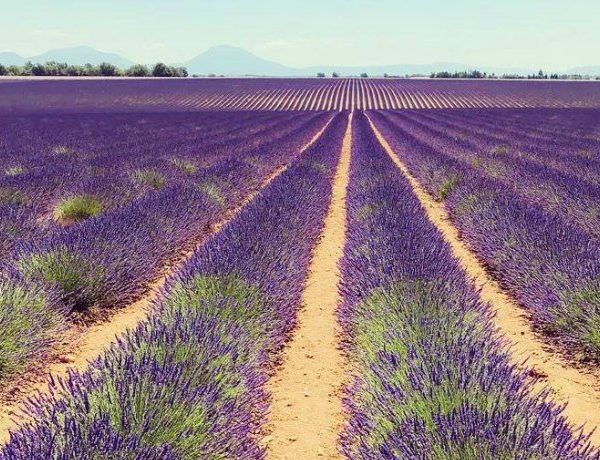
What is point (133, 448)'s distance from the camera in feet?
5.90

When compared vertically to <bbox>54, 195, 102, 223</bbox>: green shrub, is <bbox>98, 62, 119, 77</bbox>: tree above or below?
above

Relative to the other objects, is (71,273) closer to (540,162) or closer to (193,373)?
(193,373)

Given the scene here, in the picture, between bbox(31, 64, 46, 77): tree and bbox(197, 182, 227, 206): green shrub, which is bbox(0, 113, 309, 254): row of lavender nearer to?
bbox(197, 182, 227, 206): green shrub

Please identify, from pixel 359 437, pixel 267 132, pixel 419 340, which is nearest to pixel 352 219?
pixel 419 340

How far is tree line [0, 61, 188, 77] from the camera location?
71062 mm

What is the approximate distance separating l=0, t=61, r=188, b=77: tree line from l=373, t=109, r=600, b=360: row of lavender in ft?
233

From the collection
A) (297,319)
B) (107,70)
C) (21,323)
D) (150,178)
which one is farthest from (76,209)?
(107,70)

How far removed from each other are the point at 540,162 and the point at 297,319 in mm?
8723

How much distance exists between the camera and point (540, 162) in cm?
1119

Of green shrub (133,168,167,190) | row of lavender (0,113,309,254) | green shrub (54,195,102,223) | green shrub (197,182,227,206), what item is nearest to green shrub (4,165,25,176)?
row of lavender (0,113,309,254)

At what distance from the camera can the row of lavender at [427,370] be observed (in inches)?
74.1

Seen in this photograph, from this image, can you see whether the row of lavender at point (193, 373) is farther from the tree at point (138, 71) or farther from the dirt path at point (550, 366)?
the tree at point (138, 71)

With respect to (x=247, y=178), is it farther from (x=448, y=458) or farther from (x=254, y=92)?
(x=254, y=92)

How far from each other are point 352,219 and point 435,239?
1881 millimetres
